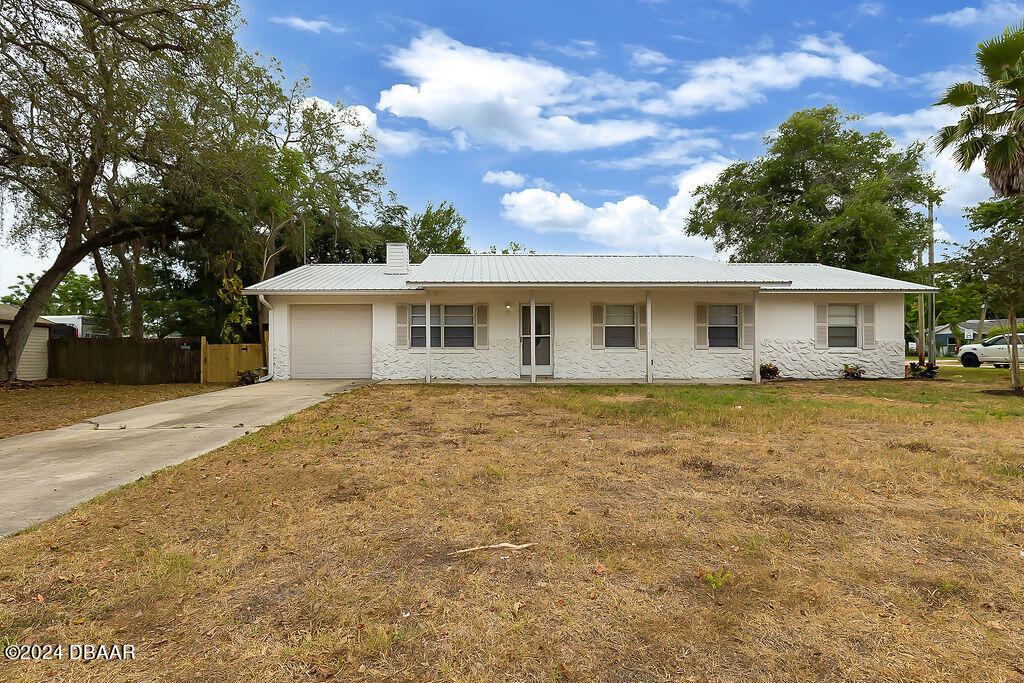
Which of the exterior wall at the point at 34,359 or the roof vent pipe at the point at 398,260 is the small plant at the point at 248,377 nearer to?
the roof vent pipe at the point at 398,260

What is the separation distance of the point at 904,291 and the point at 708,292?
635cm

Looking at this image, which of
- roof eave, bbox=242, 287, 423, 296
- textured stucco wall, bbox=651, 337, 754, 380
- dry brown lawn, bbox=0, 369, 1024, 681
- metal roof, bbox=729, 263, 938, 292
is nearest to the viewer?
dry brown lawn, bbox=0, 369, 1024, 681

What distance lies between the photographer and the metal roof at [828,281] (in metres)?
14.4

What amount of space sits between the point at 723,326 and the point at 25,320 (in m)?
21.4

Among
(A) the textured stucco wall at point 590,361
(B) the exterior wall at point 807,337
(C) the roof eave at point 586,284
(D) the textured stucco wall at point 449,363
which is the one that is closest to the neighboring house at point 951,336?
(B) the exterior wall at point 807,337

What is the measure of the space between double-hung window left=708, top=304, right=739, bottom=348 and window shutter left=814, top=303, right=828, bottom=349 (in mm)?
2888

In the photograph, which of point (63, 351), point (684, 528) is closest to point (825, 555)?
point (684, 528)

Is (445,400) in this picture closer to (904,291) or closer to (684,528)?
(684,528)

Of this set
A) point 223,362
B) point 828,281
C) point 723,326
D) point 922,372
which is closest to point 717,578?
point 723,326

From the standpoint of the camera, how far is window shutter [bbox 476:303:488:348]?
1406 cm

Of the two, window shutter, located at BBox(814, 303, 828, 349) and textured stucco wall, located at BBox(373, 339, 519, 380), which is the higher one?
window shutter, located at BBox(814, 303, 828, 349)

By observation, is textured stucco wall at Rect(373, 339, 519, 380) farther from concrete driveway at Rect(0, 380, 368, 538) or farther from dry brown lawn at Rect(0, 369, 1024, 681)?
dry brown lawn at Rect(0, 369, 1024, 681)

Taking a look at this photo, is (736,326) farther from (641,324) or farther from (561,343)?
(561,343)

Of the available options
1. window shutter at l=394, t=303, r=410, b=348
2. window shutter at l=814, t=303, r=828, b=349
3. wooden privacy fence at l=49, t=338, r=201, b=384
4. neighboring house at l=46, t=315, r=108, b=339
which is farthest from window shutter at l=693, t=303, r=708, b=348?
neighboring house at l=46, t=315, r=108, b=339
